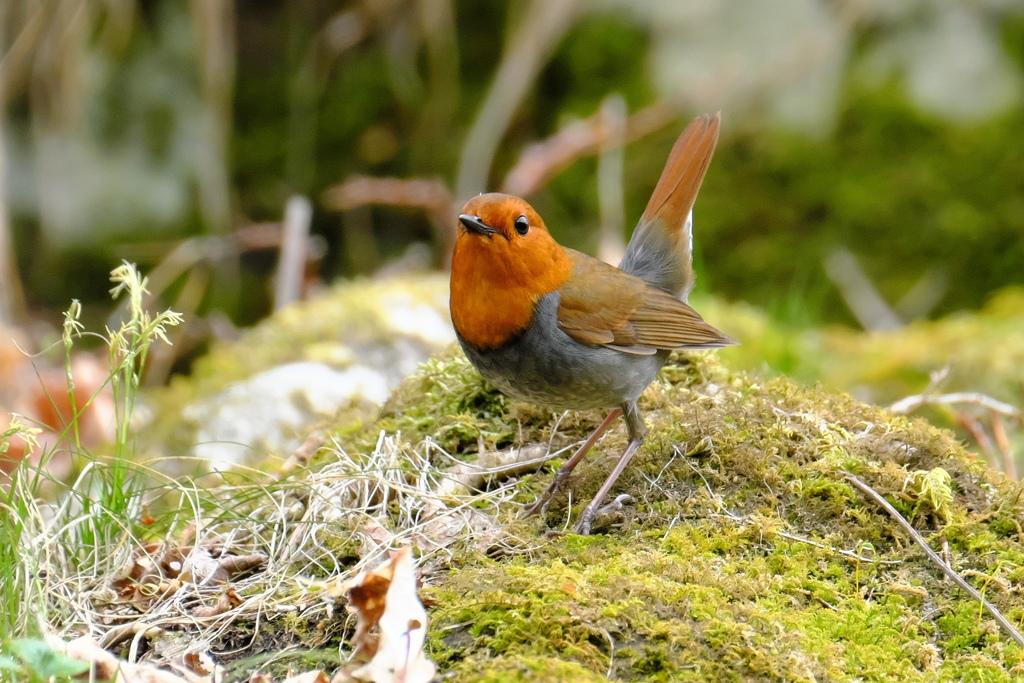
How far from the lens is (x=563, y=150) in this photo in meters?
6.95

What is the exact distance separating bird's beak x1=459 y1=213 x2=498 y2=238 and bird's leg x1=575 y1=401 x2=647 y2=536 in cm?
72

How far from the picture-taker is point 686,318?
3.34m

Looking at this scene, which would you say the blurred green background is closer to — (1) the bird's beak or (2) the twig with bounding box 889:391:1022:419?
(2) the twig with bounding box 889:391:1022:419

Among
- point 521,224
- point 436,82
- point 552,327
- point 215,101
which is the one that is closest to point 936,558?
point 552,327

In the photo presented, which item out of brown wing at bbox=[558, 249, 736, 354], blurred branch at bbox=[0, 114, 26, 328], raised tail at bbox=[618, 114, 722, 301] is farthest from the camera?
blurred branch at bbox=[0, 114, 26, 328]

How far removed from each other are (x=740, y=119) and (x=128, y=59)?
528 centimetres

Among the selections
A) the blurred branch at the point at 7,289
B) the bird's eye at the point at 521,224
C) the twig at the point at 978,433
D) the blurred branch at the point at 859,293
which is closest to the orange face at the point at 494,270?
the bird's eye at the point at 521,224

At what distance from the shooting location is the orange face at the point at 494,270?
9.64 feet

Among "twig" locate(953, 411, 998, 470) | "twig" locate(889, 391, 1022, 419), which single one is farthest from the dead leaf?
"twig" locate(953, 411, 998, 470)

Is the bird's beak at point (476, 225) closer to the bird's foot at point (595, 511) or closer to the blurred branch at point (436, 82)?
the bird's foot at point (595, 511)

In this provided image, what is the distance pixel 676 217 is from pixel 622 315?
73 centimetres

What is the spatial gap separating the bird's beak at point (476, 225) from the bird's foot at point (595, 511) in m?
0.91

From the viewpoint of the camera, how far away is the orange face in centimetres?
294

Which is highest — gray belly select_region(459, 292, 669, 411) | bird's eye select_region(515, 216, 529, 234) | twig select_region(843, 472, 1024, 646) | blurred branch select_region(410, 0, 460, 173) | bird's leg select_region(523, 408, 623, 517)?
blurred branch select_region(410, 0, 460, 173)
